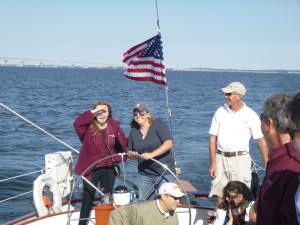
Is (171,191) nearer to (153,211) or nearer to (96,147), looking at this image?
(153,211)

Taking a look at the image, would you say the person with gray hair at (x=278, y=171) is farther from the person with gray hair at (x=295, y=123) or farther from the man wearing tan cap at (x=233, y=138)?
the man wearing tan cap at (x=233, y=138)

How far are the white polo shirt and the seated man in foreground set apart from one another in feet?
4.81

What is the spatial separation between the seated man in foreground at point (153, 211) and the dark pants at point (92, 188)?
1.40 m

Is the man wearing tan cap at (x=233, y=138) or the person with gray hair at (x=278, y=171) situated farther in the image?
the man wearing tan cap at (x=233, y=138)

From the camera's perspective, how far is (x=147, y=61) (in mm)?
6676

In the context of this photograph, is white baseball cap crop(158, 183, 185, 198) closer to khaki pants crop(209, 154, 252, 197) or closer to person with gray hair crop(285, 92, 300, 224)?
khaki pants crop(209, 154, 252, 197)

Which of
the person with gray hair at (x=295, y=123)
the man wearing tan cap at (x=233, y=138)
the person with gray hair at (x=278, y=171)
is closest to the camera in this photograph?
the person with gray hair at (x=295, y=123)

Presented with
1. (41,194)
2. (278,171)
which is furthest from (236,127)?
(278,171)

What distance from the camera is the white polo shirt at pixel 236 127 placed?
200 inches

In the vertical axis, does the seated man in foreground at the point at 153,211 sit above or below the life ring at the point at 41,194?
above

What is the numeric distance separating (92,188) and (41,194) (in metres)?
0.75

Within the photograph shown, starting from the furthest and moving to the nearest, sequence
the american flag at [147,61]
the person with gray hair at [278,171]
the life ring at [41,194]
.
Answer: the american flag at [147,61], the life ring at [41,194], the person with gray hair at [278,171]

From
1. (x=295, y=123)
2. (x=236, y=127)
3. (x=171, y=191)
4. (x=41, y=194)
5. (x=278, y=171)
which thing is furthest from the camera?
(x=41, y=194)

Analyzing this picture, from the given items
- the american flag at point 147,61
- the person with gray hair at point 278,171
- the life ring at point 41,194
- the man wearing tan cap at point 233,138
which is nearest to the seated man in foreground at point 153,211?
the man wearing tan cap at point 233,138
